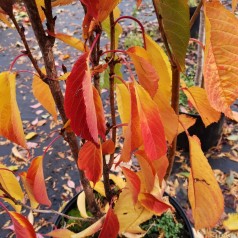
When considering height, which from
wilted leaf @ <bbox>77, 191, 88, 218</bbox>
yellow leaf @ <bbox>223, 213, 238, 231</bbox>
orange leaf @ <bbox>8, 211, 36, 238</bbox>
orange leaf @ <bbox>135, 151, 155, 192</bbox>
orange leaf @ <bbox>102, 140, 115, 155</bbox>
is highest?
orange leaf @ <bbox>102, 140, 115, 155</bbox>

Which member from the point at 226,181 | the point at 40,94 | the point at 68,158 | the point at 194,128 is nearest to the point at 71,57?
the point at 68,158

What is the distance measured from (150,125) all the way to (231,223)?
1195 mm

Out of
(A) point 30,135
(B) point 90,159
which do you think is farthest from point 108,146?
(A) point 30,135

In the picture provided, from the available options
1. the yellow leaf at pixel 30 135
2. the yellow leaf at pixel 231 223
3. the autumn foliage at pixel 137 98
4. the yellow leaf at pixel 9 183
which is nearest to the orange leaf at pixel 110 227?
the autumn foliage at pixel 137 98

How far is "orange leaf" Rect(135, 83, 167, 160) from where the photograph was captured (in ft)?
1.43

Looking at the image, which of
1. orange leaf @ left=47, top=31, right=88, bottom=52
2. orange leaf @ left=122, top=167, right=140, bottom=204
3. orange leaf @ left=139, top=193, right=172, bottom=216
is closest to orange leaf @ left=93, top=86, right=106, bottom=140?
orange leaf @ left=47, top=31, right=88, bottom=52

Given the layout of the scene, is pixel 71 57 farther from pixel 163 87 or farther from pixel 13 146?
pixel 163 87

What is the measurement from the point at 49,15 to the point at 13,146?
169 centimetres

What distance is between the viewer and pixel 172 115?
519 mm

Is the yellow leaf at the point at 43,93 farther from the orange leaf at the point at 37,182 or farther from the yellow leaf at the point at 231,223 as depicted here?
the yellow leaf at the point at 231,223

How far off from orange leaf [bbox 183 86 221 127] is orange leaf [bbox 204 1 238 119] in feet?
0.87

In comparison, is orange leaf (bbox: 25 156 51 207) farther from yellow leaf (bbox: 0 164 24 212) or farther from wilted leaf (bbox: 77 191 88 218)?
wilted leaf (bbox: 77 191 88 218)

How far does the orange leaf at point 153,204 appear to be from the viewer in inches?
28.0

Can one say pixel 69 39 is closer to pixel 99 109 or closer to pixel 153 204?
pixel 99 109
